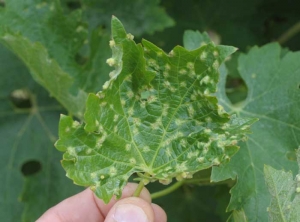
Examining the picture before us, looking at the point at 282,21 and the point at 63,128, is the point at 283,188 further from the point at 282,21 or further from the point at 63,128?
the point at 282,21

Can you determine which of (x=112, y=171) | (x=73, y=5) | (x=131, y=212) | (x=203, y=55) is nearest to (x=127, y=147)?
(x=112, y=171)

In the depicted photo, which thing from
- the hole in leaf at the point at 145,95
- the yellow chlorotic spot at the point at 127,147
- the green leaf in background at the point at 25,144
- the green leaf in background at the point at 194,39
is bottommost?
the green leaf in background at the point at 25,144

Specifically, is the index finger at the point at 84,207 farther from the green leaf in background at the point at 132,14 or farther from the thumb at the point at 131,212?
the green leaf in background at the point at 132,14

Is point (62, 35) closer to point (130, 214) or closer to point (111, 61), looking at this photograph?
point (111, 61)

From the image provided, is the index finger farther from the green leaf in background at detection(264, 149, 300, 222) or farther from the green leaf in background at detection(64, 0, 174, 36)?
the green leaf in background at detection(64, 0, 174, 36)

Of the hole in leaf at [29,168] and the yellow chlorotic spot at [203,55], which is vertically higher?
the yellow chlorotic spot at [203,55]

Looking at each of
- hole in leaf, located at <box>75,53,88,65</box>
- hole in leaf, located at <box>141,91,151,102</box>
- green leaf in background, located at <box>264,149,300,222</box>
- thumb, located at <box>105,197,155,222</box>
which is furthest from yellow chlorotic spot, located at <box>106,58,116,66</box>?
hole in leaf, located at <box>75,53,88,65</box>

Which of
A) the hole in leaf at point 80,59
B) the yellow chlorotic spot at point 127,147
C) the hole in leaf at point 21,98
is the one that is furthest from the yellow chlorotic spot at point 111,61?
the hole in leaf at point 21,98
